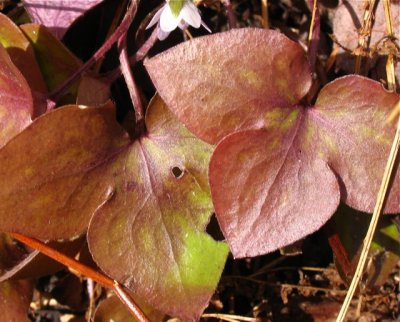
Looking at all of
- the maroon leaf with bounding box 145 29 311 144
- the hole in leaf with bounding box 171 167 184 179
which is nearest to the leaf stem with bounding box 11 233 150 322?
the hole in leaf with bounding box 171 167 184 179

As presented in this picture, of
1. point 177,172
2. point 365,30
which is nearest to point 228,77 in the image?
point 177,172

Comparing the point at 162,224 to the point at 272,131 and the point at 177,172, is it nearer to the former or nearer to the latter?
the point at 177,172

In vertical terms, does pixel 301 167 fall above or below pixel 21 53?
below

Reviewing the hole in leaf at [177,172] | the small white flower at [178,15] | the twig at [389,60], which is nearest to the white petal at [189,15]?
the small white flower at [178,15]

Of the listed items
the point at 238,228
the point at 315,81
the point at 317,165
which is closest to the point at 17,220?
the point at 238,228

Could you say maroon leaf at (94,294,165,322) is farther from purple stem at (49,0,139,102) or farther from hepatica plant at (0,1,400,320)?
purple stem at (49,0,139,102)

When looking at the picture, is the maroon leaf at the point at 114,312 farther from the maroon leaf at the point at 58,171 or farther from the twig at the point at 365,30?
the twig at the point at 365,30

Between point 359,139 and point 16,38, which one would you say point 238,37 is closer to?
point 359,139

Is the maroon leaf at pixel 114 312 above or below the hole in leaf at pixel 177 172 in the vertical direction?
below

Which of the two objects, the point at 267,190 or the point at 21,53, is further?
the point at 21,53
